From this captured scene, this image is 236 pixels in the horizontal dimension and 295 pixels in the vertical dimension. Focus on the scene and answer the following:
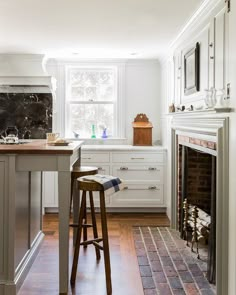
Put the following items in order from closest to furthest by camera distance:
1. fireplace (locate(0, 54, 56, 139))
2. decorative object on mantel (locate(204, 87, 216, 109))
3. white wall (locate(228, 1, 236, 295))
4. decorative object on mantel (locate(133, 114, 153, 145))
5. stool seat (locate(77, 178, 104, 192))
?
white wall (locate(228, 1, 236, 295)), decorative object on mantel (locate(204, 87, 216, 109)), stool seat (locate(77, 178, 104, 192)), fireplace (locate(0, 54, 56, 139)), decorative object on mantel (locate(133, 114, 153, 145))

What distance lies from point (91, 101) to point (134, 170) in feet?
4.53

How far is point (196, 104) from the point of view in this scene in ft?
11.1

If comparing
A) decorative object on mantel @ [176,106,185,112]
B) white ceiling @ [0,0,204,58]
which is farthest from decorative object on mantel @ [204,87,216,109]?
→ decorative object on mantel @ [176,106,185,112]

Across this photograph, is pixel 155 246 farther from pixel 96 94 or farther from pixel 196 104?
pixel 96 94

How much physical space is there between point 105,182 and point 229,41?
4.43ft

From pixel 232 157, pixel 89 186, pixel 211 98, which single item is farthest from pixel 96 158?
pixel 232 157

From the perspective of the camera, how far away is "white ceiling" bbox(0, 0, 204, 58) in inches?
123

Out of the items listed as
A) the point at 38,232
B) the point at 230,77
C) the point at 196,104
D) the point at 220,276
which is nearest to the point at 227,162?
the point at 230,77

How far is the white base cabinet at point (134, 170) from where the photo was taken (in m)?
5.16

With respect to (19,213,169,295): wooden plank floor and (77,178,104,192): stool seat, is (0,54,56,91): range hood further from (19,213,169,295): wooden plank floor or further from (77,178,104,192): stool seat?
(77,178,104,192): stool seat

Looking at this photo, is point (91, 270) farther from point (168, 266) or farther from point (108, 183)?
point (108, 183)

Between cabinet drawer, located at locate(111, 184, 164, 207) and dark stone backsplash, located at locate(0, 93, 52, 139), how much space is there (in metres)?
1.46

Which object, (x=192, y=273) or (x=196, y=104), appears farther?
(x=196, y=104)

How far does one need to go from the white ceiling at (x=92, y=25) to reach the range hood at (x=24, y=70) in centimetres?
18
